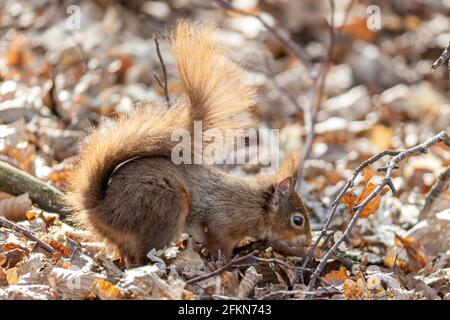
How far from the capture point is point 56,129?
16.3 ft

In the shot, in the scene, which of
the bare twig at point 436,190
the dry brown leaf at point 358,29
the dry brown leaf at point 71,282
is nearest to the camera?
the dry brown leaf at point 71,282

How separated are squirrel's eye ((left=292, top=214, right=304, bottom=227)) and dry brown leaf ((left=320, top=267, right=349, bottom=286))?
22.8 inches

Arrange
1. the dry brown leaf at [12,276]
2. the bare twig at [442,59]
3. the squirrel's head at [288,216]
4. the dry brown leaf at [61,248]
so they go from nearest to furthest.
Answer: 1. the dry brown leaf at [12,276]
2. the bare twig at [442,59]
3. the dry brown leaf at [61,248]
4. the squirrel's head at [288,216]

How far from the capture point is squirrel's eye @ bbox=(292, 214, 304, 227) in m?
3.89

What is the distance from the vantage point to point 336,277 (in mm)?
3301

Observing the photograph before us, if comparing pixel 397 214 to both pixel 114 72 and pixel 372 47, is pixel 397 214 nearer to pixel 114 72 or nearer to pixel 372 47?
pixel 114 72

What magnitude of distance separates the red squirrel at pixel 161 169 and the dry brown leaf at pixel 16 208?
48 centimetres

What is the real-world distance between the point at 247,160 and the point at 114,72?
1601mm

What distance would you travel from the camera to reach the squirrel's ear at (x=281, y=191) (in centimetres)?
380

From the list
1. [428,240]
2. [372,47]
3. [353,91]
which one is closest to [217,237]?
[428,240]

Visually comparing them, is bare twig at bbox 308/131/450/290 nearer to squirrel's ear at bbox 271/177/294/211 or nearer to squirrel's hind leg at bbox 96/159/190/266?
squirrel's ear at bbox 271/177/294/211

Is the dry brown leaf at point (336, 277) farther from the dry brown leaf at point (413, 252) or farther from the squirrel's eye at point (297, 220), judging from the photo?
the dry brown leaf at point (413, 252)

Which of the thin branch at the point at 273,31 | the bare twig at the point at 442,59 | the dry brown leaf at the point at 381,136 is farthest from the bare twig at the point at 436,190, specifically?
the dry brown leaf at the point at 381,136

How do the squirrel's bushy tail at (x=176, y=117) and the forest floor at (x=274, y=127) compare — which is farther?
the squirrel's bushy tail at (x=176, y=117)
